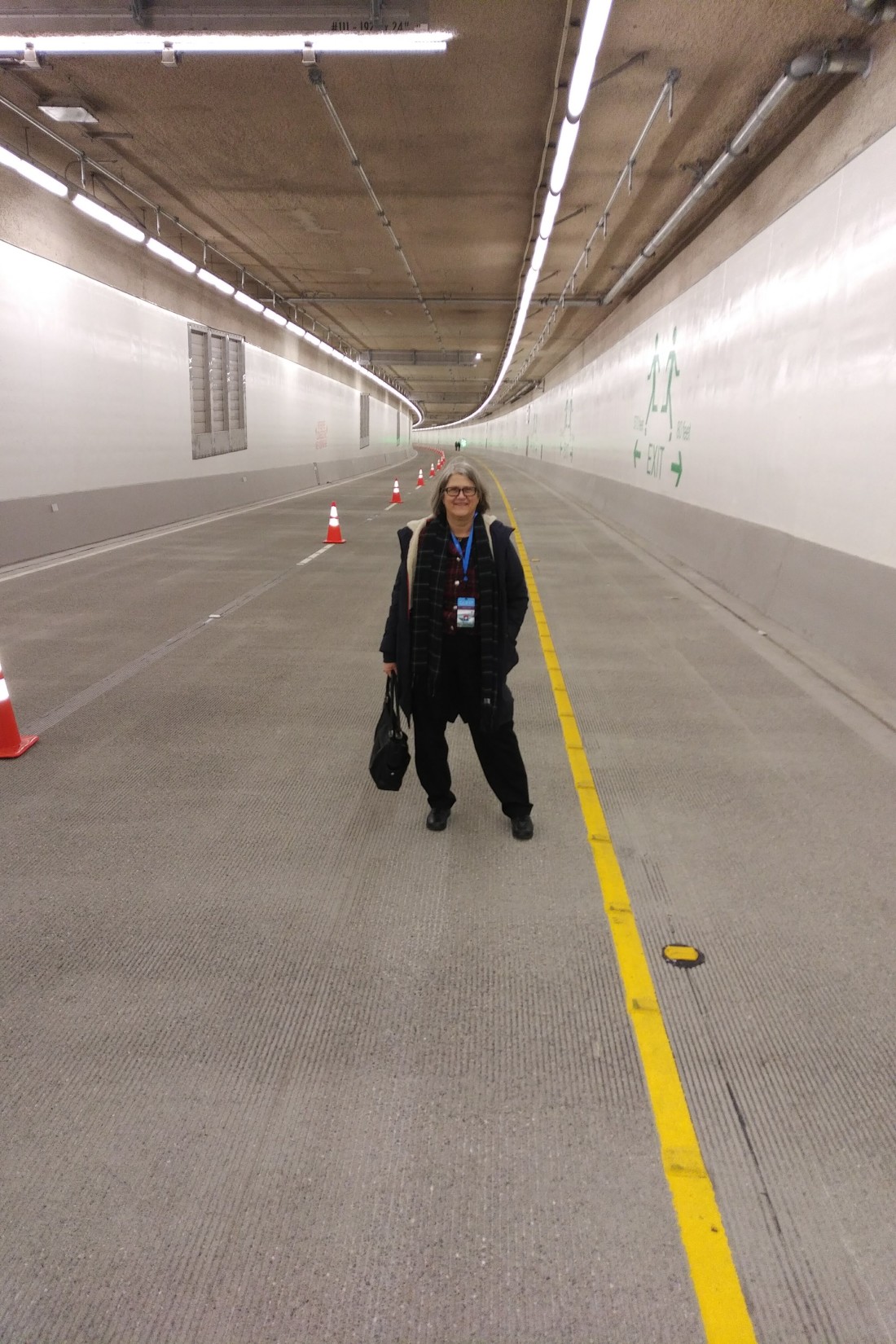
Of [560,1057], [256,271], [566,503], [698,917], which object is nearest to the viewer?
[560,1057]

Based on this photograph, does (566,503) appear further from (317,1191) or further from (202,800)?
(317,1191)

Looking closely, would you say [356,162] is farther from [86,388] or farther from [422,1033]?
[422,1033]

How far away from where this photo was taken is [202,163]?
13570 millimetres

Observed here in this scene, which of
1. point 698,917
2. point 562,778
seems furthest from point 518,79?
point 698,917

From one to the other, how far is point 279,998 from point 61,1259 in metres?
1.13

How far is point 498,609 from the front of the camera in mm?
4207

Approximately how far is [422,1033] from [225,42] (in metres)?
8.57

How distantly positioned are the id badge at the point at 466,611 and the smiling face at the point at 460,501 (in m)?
0.34

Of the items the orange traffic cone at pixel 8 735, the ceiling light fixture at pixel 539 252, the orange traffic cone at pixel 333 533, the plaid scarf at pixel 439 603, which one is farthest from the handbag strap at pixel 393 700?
the orange traffic cone at pixel 333 533

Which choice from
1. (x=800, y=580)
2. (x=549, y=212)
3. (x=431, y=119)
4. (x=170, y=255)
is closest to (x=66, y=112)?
(x=431, y=119)

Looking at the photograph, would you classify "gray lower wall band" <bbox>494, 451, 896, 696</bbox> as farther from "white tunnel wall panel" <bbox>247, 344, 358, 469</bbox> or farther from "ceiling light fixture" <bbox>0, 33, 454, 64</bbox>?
"white tunnel wall panel" <bbox>247, 344, 358, 469</bbox>

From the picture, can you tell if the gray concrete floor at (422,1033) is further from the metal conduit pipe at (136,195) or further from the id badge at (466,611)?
the metal conduit pipe at (136,195)

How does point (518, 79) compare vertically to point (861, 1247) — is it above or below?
above

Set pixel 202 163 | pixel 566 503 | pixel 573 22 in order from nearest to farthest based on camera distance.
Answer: pixel 573 22 < pixel 202 163 < pixel 566 503
